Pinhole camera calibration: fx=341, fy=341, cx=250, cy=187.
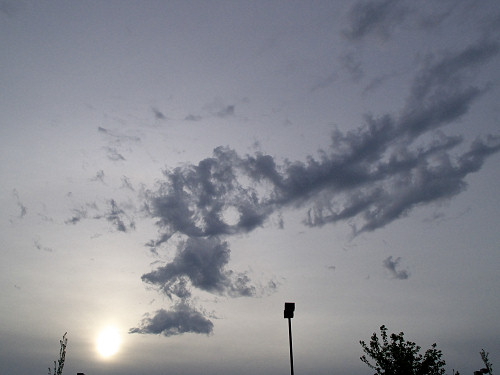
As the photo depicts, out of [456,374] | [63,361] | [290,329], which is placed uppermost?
[290,329]

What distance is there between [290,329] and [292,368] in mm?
2140

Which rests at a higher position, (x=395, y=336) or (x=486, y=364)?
(x=395, y=336)

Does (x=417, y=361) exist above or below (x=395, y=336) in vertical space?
below

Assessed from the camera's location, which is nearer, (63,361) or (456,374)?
(63,361)

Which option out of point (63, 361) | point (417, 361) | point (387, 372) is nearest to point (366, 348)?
point (387, 372)

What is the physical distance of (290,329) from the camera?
21109mm

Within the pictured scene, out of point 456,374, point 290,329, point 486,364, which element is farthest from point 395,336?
point 290,329

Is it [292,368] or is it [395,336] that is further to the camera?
[395,336]

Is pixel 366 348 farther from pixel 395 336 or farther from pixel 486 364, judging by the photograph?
pixel 486 364

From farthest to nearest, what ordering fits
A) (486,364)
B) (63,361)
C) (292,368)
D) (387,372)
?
(486,364) → (387,372) → (63,361) → (292,368)

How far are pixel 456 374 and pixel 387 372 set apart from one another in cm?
597

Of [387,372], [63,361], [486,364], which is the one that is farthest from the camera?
[486,364]

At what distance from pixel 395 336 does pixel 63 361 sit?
25214 millimetres

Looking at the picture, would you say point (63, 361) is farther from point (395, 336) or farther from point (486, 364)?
point (486, 364)
